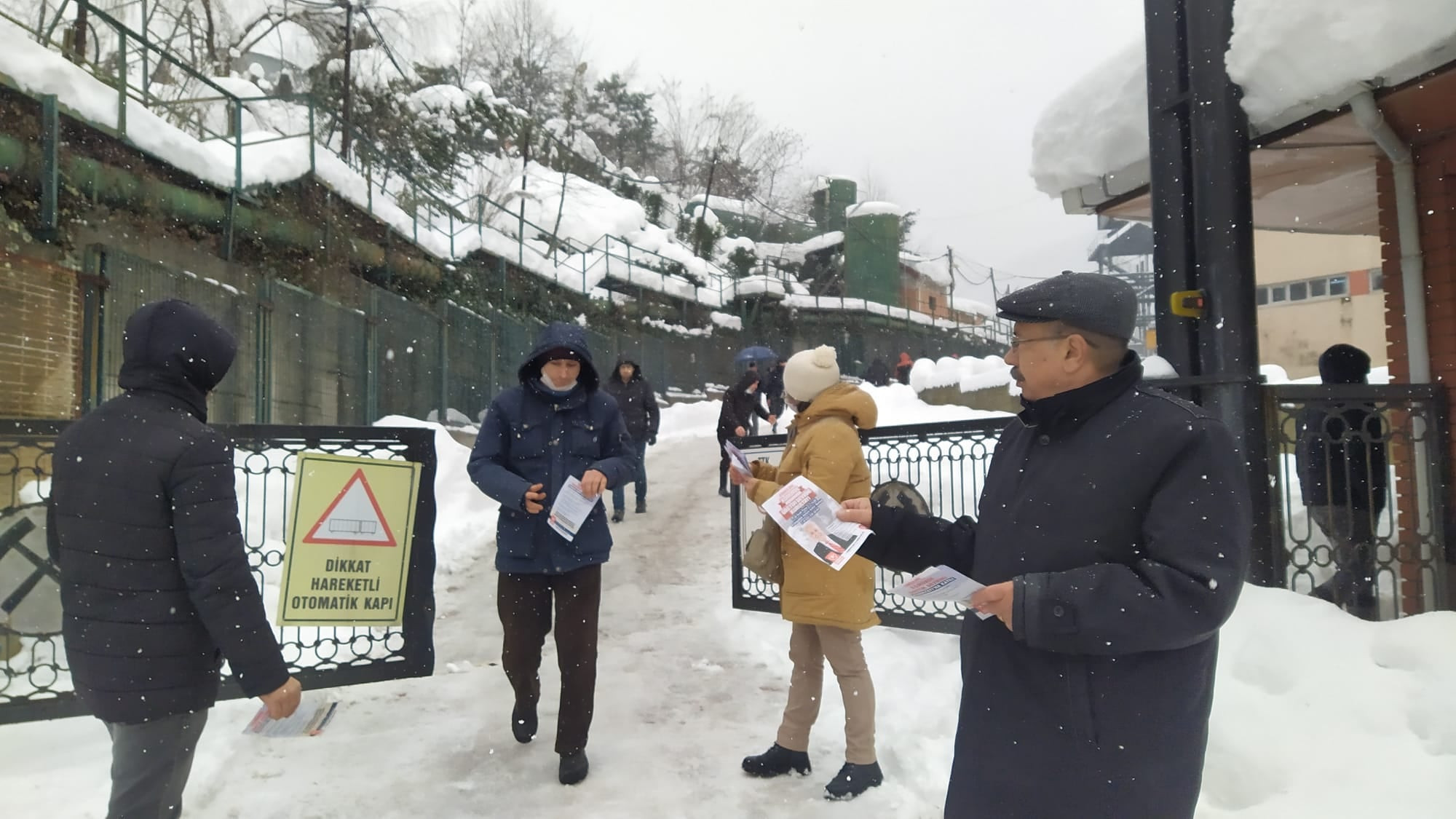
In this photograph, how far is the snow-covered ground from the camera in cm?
352

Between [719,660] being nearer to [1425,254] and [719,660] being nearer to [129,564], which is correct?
[129,564]

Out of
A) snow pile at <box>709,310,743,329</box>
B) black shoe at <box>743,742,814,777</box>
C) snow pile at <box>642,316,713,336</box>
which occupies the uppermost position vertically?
snow pile at <box>709,310,743,329</box>

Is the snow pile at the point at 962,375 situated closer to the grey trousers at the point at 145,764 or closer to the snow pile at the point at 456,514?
the snow pile at the point at 456,514

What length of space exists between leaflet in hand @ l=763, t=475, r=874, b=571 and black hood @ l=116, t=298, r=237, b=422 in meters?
1.66

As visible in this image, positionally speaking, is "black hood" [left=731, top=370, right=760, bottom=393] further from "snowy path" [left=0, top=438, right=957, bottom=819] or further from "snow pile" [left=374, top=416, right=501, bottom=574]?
"snowy path" [left=0, top=438, right=957, bottom=819]

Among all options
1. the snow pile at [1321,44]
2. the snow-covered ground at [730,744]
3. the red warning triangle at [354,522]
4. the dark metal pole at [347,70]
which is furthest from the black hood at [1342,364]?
the dark metal pole at [347,70]

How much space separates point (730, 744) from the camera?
451 centimetres

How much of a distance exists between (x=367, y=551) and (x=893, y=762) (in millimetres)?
2848

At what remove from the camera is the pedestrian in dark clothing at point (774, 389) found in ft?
42.9

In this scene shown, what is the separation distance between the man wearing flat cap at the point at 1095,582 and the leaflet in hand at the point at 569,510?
2.15 metres

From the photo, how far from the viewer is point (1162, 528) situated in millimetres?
1809

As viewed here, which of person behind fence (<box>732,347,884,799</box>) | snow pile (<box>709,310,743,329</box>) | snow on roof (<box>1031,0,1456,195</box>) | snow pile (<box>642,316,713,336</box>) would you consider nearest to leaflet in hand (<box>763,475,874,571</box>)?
person behind fence (<box>732,347,884,799</box>)

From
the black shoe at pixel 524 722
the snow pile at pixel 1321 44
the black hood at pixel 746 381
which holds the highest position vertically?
the snow pile at pixel 1321 44

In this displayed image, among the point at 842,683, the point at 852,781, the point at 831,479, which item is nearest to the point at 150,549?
the point at 831,479
